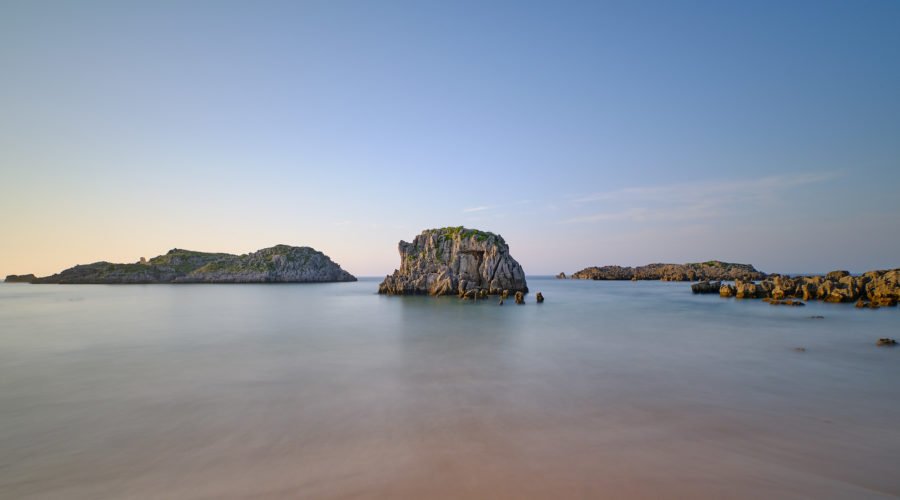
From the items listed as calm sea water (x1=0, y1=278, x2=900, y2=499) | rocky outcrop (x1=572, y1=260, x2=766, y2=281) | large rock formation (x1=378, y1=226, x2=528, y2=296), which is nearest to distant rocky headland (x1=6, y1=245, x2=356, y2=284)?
large rock formation (x1=378, y1=226, x2=528, y2=296)

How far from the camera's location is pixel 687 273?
377 feet

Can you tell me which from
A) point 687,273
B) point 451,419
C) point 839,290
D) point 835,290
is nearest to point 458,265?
point 835,290

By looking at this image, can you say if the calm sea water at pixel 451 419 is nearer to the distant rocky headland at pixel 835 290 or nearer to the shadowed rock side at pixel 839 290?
the distant rocky headland at pixel 835 290

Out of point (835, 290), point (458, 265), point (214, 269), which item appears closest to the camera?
point (835, 290)

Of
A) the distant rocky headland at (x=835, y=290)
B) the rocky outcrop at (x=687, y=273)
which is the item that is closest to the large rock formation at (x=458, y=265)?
the distant rocky headland at (x=835, y=290)

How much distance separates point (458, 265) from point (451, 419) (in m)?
44.5

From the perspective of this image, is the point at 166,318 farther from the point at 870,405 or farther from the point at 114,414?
the point at 870,405

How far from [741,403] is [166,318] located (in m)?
36.1

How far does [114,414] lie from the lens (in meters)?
8.85

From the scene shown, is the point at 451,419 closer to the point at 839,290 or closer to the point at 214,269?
the point at 839,290

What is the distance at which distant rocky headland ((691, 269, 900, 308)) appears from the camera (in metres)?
35.2

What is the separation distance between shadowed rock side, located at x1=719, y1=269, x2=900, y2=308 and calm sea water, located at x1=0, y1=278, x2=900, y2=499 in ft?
87.4

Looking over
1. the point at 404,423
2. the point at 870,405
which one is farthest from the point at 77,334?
the point at 870,405

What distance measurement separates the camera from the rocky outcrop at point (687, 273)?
10712cm
